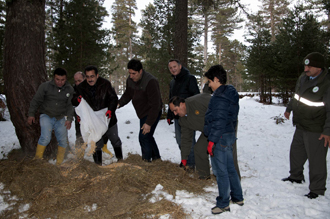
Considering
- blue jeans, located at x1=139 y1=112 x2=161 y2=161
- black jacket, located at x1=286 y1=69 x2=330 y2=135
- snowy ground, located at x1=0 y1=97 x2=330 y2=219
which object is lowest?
snowy ground, located at x1=0 y1=97 x2=330 y2=219

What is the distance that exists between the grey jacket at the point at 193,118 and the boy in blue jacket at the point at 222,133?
69cm

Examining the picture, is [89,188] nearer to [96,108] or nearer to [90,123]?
[90,123]

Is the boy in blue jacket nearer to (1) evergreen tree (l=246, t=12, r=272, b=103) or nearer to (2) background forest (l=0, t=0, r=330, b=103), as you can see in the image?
(2) background forest (l=0, t=0, r=330, b=103)

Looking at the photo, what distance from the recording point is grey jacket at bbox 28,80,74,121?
3.95m

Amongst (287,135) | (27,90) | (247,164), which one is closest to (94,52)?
(27,90)

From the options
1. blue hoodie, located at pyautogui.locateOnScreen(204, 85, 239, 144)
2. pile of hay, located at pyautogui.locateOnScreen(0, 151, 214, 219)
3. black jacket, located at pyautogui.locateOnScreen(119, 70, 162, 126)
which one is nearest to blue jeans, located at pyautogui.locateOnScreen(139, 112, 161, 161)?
black jacket, located at pyautogui.locateOnScreen(119, 70, 162, 126)

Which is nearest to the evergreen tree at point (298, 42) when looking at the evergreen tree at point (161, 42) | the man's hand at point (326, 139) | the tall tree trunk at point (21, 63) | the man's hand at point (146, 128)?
the evergreen tree at point (161, 42)

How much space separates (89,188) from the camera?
9.45ft

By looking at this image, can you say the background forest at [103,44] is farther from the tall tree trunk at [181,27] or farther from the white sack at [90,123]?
the white sack at [90,123]

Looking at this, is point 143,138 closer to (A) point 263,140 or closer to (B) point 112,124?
(B) point 112,124

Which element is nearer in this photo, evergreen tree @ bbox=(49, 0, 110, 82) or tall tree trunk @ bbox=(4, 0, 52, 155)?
tall tree trunk @ bbox=(4, 0, 52, 155)

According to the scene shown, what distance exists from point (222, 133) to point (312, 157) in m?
1.79

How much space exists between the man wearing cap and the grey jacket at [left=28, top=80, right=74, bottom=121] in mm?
4193

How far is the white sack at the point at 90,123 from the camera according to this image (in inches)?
151
